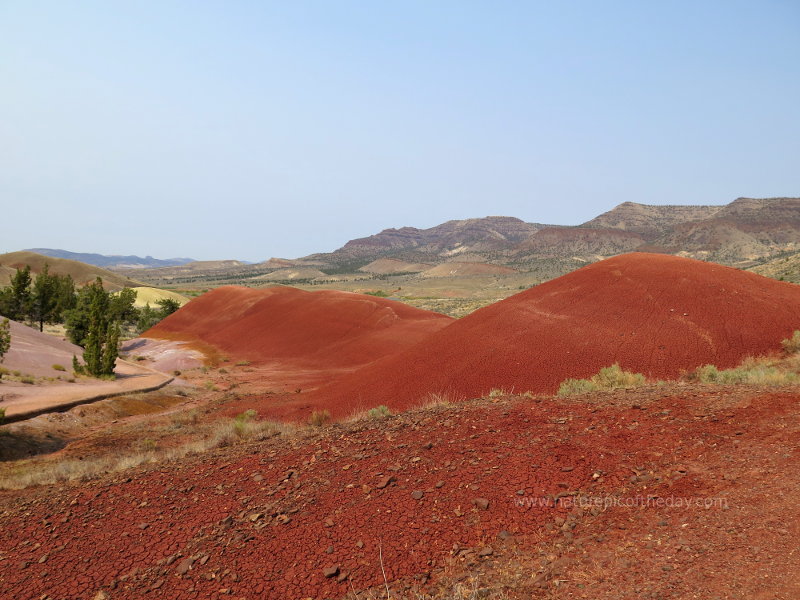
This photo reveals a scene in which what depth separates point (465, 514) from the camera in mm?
5719

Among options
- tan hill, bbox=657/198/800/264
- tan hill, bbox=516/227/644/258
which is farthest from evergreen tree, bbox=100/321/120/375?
tan hill, bbox=516/227/644/258

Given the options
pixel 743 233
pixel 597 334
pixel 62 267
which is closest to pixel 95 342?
pixel 597 334

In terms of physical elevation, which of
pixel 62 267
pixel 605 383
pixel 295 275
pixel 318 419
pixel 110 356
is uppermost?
pixel 62 267

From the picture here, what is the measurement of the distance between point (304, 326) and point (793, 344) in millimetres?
36489

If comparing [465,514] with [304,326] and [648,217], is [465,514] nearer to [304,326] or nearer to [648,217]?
[304,326]

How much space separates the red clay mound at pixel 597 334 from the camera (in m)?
16.6

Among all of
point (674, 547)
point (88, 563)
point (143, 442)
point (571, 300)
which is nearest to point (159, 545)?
point (88, 563)

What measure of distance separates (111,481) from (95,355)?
21.8 m

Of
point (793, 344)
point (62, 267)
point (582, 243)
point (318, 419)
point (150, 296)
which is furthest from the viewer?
point (582, 243)

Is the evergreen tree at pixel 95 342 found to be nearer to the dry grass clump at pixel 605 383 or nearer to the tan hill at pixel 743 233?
the dry grass clump at pixel 605 383

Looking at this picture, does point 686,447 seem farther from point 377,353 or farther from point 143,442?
point 377,353

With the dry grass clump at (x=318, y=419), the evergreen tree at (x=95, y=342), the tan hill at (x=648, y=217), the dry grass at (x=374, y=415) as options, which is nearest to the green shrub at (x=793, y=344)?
the dry grass at (x=374, y=415)

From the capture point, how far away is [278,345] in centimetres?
4259

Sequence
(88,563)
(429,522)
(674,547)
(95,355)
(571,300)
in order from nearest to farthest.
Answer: (674,547) < (429,522) < (88,563) < (571,300) < (95,355)
